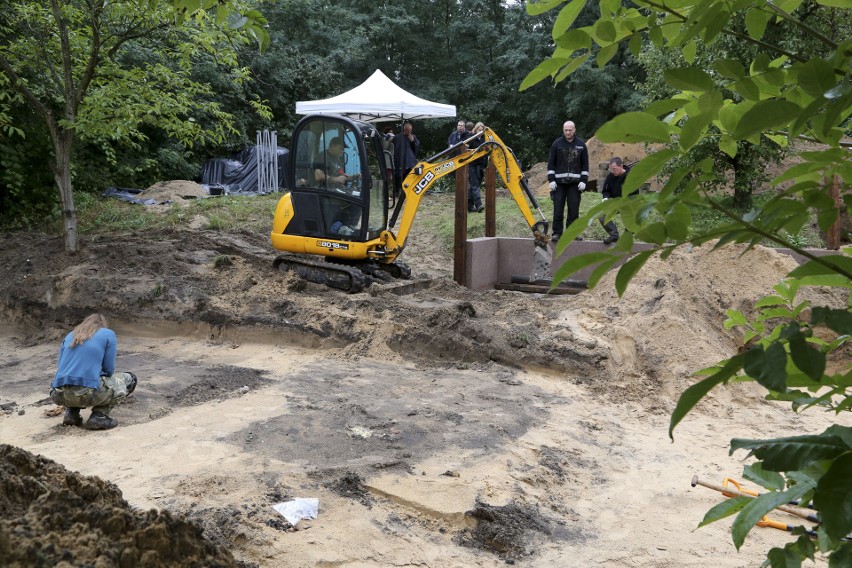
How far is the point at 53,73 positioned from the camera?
11.7m

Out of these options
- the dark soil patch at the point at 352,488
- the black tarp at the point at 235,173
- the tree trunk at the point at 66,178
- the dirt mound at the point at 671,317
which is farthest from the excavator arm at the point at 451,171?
the black tarp at the point at 235,173

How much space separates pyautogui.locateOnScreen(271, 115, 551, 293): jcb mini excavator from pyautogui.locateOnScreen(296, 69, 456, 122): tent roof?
21.7ft

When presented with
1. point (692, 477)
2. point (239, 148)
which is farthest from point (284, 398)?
point (239, 148)

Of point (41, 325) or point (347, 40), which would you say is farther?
point (347, 40)

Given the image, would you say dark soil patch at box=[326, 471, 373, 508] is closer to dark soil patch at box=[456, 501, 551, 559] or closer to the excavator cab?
dark soil patch at box=[456, 501, 551, 559]

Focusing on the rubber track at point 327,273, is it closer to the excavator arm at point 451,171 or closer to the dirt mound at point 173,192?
the excavator arm at point 451,171

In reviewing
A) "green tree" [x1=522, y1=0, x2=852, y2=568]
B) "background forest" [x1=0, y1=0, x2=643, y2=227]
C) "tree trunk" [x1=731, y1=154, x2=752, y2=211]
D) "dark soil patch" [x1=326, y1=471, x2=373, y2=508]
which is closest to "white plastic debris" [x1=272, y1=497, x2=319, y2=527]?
"dark soil patch" [x1=326, y1=471, x2=373, y2=508]

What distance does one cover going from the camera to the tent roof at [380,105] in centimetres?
1839

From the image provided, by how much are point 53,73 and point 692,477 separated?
10.3 meters

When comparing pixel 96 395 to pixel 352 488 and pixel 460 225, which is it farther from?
pixel 460 225

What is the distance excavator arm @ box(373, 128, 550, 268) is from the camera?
1193 cm

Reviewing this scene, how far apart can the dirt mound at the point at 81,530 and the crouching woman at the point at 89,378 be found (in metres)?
3.26

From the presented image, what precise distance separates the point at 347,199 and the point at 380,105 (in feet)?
25.0

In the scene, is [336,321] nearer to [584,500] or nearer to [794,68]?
[584,500]
